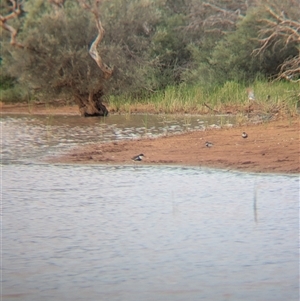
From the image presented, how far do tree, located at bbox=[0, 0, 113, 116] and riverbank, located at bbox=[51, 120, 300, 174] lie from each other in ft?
26.1

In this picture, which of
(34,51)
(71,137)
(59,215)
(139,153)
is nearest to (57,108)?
(34,51)

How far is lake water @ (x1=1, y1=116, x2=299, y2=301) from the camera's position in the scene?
19.0ft

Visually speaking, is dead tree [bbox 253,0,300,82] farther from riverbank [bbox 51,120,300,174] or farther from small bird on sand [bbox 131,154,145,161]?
small bird on sand [bbox 131,154,145,161]

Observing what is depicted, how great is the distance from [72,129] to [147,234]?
1158cm

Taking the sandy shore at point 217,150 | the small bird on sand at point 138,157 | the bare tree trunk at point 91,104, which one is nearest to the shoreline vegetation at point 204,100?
the bare tree trunk at point 91,104

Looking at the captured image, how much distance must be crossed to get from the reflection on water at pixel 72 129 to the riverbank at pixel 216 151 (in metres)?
0.91

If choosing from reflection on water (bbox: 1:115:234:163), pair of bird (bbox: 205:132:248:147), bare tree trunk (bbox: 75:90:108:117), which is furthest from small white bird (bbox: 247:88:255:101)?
pair of bird (bbox: 205:132:248:147)

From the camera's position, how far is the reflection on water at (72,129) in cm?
1499

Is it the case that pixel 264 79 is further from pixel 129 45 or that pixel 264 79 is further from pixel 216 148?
pixel 216 148

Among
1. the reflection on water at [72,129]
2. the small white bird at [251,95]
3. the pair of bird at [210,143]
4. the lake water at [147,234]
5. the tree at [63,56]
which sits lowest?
the reflection on water at [72,129]

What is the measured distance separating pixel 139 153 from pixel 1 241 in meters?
6.41

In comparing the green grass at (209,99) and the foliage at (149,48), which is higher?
the foliage at (149,48)

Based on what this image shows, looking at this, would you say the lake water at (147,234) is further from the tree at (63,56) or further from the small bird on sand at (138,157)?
the tree at (63,56)

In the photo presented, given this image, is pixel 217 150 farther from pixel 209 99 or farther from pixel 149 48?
pixel 149 48
